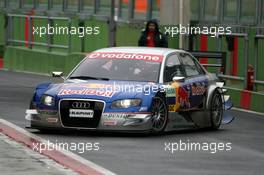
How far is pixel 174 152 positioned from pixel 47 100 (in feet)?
8.44

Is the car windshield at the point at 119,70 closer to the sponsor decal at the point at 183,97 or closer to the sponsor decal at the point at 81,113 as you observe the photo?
the sponsor decal at the point at 183,97

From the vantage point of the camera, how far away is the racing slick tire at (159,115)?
1510 centimetres

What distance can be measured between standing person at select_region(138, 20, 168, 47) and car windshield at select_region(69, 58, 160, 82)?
320 inches

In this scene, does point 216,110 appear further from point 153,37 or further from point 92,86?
point 153,37

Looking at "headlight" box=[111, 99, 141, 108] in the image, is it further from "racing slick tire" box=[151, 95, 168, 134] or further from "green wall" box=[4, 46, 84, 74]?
"green wall" box=[4, 46, 84, 74]

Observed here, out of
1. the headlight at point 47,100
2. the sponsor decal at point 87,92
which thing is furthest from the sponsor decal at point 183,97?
the headlight at point 47,100

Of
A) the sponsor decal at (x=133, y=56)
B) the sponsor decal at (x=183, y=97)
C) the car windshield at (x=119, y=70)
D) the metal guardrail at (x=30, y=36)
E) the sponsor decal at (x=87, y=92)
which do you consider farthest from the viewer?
the metal guardrail at (x=30, y=36)

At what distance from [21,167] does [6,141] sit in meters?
2.70

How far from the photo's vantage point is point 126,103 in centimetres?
1484

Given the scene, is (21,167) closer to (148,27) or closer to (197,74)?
(197,74)

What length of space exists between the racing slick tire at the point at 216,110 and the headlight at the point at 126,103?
2337 mm

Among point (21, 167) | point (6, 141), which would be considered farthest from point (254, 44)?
point (21, 167)

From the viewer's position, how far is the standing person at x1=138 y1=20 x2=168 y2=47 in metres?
24.3

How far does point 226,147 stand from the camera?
14234 millimetres
